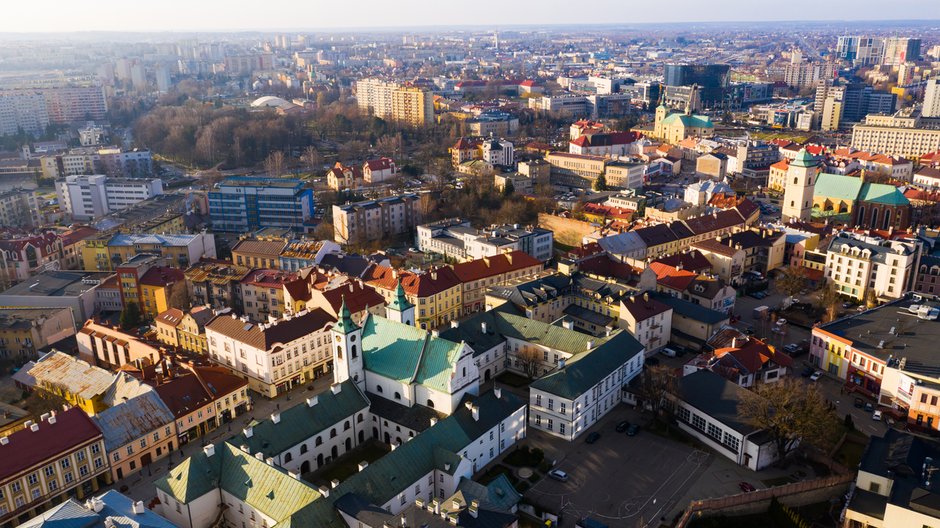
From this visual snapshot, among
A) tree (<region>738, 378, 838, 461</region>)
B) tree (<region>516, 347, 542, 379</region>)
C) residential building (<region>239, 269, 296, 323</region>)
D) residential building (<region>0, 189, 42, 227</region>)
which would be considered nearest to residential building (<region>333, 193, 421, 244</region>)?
residential building (<region>239, 269, 296, 323</region>)

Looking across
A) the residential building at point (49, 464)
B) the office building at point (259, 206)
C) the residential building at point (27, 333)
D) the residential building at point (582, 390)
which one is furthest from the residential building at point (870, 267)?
the residential building at point (27, 333)

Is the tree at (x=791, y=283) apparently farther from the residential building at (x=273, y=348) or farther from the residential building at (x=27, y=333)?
the residential building at (x=27, y=333)

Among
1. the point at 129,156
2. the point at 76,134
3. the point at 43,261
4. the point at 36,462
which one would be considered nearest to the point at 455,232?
the point at 43,261

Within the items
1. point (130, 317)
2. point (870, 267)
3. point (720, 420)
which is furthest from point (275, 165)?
point (720, 420)

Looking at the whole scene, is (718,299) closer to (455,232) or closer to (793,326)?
(793,326)

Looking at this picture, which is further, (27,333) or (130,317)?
(130,317)

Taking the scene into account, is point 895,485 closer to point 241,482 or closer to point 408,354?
point 408,354

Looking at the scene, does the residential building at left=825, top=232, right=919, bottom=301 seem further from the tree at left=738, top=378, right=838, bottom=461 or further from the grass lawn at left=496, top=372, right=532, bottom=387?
the grass lawn at left=496, top=372, right=532, bottom=387
